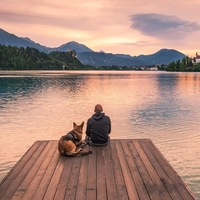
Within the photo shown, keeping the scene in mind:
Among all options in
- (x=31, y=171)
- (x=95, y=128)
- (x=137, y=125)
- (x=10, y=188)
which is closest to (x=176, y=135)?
(x=137, y=125)

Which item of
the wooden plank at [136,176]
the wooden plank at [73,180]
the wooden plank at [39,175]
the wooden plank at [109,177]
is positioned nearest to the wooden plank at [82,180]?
the wooden plank at [73,180]

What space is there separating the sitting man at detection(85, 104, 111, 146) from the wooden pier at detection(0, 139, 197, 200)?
422mm

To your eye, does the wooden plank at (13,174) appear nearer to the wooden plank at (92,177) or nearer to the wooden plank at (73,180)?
the wooden plank at (73,180)

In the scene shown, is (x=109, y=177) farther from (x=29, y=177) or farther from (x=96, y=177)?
(x=29, y=177)

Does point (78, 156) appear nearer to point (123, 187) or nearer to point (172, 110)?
point (123, 187)

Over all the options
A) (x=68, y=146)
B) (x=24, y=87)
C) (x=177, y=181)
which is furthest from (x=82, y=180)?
(x=24, y=87)

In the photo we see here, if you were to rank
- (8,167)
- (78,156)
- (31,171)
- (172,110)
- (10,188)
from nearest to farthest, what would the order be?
(10,188)
(31,171)
(78,156)
(8,167)
(172,110)

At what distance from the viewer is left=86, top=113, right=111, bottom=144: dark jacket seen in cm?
1131

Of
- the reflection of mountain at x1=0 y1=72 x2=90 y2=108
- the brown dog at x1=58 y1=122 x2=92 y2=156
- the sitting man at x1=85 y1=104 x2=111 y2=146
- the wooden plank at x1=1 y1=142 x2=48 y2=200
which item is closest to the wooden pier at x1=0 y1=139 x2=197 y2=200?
the wooden plank at x1=1 y1=142 x2=48 y2=200

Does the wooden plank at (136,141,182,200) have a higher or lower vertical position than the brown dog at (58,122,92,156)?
lower

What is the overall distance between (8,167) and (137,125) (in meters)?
12.7

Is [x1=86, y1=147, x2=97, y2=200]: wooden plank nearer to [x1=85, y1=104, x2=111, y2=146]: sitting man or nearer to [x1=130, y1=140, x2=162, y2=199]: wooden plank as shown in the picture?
[x1=85, y1=104, x2=111, y2=146]: sitting man

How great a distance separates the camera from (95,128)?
1134 centimetres

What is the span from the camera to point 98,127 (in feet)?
37.1
